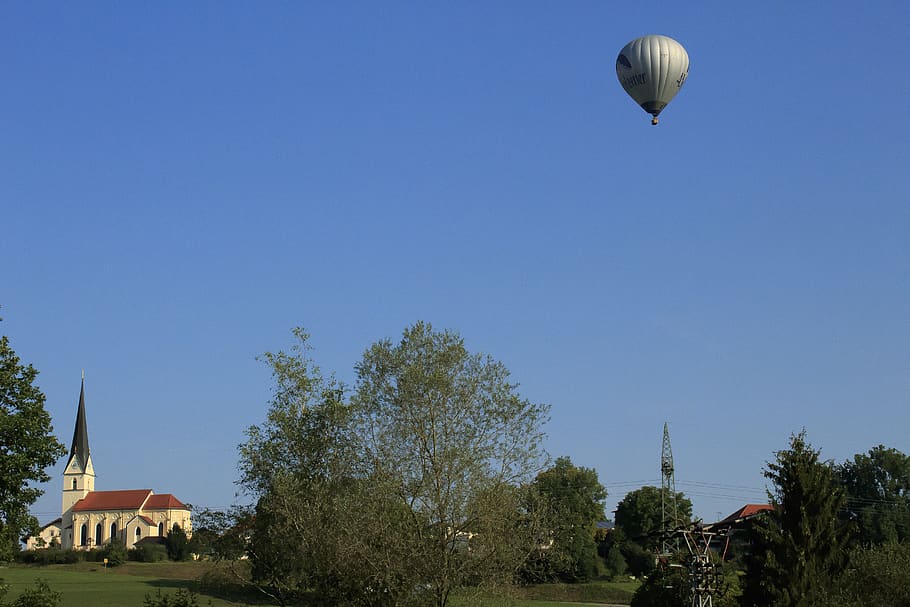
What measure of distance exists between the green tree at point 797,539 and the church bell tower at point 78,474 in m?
173

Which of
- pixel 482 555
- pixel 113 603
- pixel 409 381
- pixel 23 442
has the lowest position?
pixel 113 603

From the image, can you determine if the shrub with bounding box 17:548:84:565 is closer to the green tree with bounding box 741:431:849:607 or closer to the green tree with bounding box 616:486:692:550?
the green tree with bounding box 616:486:692:550

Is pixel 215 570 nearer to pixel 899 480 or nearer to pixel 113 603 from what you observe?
pixel 113 603

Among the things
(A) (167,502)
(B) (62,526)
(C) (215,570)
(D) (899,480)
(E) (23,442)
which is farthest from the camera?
(B) (62,526)

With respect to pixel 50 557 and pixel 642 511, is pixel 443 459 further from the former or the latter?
pixel 50 557

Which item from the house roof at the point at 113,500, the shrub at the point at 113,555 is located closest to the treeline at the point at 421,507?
the shrub at the point at 113,555

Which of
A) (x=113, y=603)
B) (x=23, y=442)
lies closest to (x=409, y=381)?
(x=23, y=442)

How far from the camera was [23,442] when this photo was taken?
1118 inches

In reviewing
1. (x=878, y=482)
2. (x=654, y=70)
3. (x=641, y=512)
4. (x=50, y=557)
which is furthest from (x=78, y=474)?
(x=654, y=70)

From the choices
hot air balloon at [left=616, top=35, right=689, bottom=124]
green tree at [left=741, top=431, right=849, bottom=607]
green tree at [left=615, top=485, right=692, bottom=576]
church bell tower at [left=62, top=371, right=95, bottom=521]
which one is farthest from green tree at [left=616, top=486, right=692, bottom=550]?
church bell tower at [left=62, top=371, right=95, bottom=521]

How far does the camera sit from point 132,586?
8094cm

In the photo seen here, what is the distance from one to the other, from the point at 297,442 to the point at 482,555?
28.8 ft

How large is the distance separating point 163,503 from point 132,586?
101 m

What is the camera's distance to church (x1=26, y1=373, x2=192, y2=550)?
173250mm
